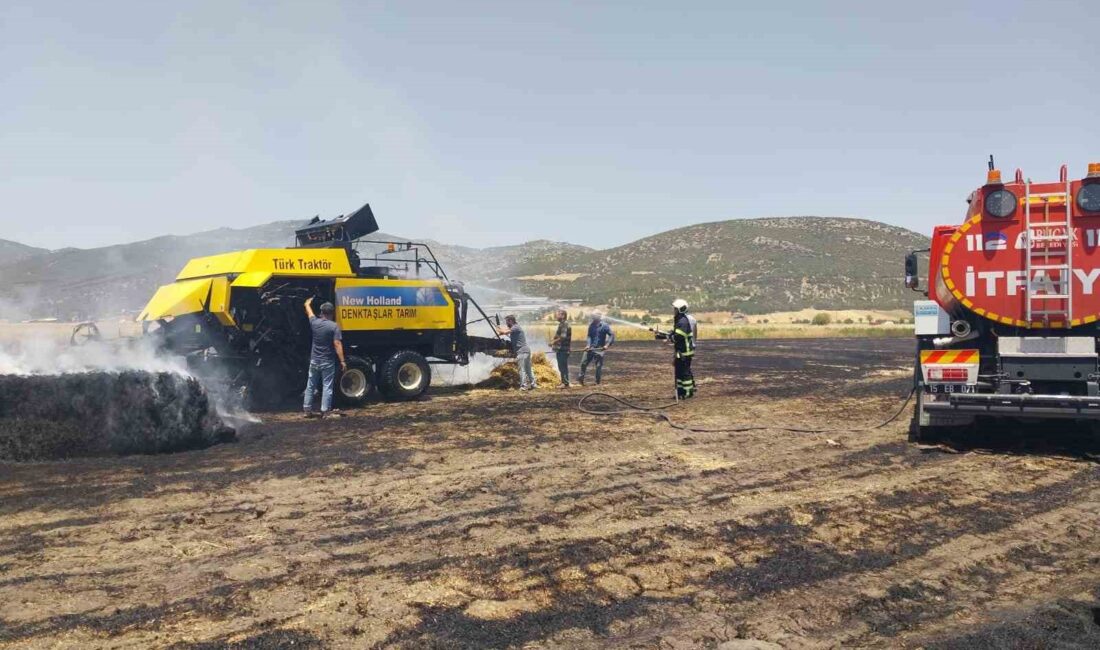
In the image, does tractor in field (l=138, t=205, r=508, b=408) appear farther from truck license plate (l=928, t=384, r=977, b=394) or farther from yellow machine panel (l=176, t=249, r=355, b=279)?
truck license plate (l=928, t=384, r=977, b=394)

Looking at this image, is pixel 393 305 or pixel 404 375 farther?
pixel 404 375

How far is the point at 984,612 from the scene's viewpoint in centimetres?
452

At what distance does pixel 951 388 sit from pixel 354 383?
9.30m

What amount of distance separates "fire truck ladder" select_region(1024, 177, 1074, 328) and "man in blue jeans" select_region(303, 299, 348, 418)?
9.32 meters

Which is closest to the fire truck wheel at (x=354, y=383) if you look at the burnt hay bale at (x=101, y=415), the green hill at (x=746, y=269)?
the burnt hay bale at (x=101, y=415)

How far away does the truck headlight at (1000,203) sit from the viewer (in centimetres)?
878

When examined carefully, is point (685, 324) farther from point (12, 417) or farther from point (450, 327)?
point (12, 417)

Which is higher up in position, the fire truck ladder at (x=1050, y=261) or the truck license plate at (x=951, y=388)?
the fire truck ladder at (x=1050, y=261)

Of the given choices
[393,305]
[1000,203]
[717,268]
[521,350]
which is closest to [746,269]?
[717,268]

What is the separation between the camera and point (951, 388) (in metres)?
9.05

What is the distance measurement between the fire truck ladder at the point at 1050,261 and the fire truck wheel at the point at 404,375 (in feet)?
31.8

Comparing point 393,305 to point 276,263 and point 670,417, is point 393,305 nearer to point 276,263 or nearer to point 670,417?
point 276,263

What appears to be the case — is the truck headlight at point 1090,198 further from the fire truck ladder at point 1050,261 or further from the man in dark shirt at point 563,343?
the man in dark shirt at point 563,343

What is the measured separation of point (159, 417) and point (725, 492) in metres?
6.69
